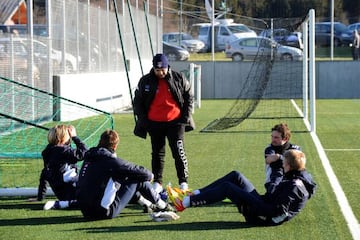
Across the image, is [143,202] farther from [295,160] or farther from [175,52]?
[175,52]

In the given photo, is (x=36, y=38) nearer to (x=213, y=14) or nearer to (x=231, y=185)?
(x=231, y=185)

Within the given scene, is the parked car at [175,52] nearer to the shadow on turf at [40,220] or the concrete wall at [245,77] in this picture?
the concrete wall at [245,77]

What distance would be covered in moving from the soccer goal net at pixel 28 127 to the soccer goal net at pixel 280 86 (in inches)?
145

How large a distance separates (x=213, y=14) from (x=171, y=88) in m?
26.7

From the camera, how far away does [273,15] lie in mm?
41938

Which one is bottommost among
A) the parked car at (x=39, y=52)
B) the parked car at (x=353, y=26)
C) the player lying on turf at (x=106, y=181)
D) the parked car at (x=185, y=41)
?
the player lying on turf at (x=106, y=181)

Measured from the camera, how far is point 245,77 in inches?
1422

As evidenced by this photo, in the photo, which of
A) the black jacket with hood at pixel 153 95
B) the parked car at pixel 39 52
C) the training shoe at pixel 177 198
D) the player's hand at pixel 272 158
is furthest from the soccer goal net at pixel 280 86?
the training shoe at pixel 177 198

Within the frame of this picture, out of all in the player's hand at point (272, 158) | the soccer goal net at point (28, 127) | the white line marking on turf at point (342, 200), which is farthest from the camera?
the soccer goal net at point (28, 127)

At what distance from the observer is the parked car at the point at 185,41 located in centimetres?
3803

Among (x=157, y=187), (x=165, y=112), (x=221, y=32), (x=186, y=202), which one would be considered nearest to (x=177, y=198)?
(x=186, y=202)

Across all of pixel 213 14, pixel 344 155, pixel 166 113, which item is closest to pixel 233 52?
pixel 213 14

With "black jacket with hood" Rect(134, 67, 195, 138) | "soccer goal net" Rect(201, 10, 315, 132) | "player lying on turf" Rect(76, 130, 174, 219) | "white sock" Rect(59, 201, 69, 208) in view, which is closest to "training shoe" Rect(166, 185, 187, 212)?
"player lying on turf" Rect(76, 130, 174, 219)

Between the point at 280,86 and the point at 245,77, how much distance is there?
289 centimetres
